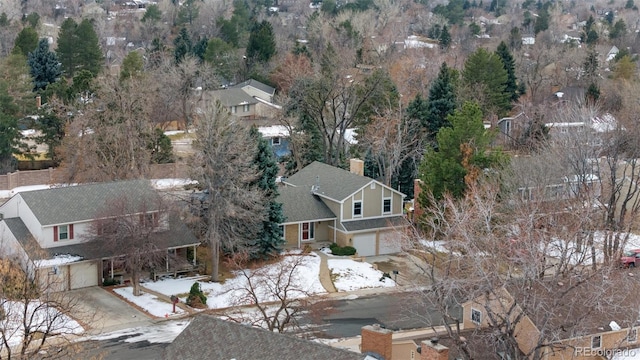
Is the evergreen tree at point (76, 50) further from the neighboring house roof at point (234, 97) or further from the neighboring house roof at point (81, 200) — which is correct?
the neighboring house roof at point (81, 200)

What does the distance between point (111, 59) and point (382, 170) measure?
6864 centimetres

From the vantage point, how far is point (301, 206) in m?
57.5

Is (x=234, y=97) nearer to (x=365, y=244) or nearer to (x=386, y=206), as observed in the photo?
(x=386, y=206)

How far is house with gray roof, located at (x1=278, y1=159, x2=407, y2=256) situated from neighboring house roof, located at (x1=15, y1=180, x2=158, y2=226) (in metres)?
8.67

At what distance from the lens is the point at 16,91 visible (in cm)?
7438

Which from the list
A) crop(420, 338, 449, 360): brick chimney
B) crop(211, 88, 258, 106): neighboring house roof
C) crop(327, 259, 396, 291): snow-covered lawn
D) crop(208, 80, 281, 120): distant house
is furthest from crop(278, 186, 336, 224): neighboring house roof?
crop(211, 88, 258, 106): neighboring house roof

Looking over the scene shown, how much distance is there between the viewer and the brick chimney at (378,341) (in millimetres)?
32906

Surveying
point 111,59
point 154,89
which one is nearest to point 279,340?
point 154,89

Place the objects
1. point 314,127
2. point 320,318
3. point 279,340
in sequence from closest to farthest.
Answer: point 279,340
point 320,318
point 314,127

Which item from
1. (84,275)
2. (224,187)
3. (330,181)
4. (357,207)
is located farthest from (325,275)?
(84,275)

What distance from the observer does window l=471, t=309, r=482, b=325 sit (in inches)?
1581

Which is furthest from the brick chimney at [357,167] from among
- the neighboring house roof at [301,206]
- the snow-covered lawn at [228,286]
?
the snow-covered lawn at [228,286]

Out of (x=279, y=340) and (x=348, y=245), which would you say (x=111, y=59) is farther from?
(x=279, y=340)

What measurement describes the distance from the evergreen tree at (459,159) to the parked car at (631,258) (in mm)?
8749
